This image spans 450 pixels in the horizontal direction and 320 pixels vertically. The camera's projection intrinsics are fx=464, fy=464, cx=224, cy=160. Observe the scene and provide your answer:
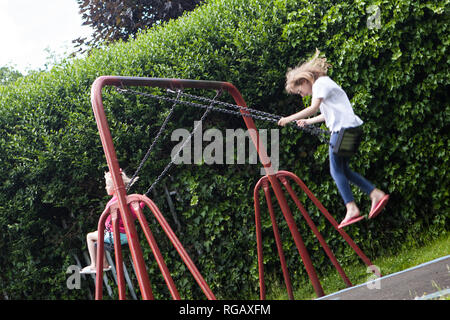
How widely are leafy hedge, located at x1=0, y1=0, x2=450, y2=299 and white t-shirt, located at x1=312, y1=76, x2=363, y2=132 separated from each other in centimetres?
220

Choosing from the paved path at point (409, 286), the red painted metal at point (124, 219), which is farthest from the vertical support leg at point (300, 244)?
the red painted metal at point (124, 219)

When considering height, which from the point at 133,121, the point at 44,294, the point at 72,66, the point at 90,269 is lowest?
the point at 44,294

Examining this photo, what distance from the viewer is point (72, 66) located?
6.16 m

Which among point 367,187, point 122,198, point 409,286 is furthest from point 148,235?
point 409,286

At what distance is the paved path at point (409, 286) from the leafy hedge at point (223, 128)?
1454 millimetres

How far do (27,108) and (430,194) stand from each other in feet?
16.7

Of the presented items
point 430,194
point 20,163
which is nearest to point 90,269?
point 20,163

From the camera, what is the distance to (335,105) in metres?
3.11

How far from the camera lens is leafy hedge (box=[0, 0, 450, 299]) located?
5.29 metres

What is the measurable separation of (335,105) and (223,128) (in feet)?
9.48

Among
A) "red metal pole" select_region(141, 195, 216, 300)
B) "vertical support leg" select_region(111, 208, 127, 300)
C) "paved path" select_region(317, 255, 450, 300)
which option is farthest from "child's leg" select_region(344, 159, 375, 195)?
"vertical support leg" select_region(111, 208, 127, 300)

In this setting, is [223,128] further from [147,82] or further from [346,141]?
[346,141]

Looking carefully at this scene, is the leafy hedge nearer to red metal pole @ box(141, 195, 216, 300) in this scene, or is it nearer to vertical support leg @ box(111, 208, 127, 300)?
vertical support leg @ box(111, 208, 127, 300)
